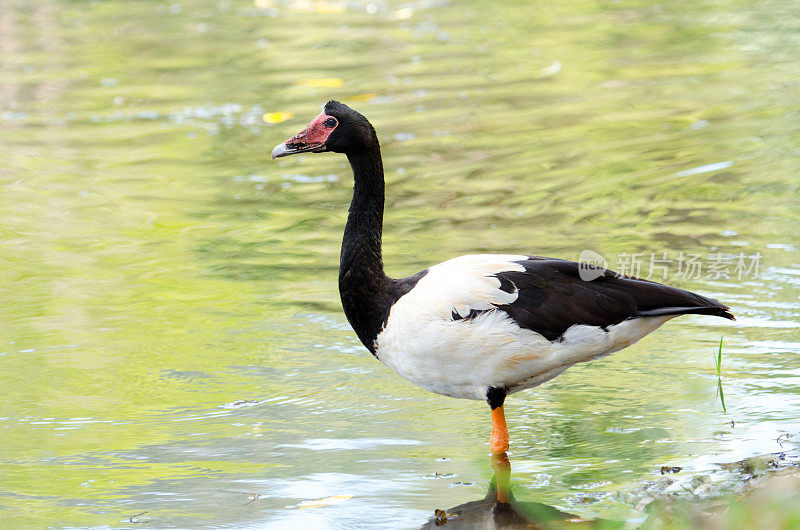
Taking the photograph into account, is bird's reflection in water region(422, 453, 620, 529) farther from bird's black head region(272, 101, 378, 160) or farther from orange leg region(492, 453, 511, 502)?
bird's black head region(272, 101, 378, 160)

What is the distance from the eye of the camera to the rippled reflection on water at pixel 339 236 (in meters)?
5.91

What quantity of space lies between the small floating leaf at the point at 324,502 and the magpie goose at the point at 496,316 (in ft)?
2.58

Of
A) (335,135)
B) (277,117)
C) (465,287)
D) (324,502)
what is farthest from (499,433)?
(277,117)

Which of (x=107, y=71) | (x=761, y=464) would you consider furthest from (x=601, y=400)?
(x=107, y=71)

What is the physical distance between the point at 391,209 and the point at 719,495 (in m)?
6.04

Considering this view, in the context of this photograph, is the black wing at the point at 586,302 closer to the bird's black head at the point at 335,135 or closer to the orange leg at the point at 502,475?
the orange leg at the point at 502,475

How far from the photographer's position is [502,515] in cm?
540

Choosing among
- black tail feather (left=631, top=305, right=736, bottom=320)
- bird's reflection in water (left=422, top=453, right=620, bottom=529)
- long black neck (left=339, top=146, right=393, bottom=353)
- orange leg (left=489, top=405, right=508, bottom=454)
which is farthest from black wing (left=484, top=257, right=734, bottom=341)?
bird's reflection in water (left=422, top=453, right=620, bottom=529)

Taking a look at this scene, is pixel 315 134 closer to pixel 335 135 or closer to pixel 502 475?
pixel 335 135

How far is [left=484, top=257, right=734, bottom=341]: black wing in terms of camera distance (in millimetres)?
5766

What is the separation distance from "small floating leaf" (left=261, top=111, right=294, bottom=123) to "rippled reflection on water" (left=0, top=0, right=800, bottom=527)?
0.20 feet

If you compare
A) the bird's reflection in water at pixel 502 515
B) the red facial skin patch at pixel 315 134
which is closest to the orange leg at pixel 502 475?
the bird's reflection in water at pixel 502 515

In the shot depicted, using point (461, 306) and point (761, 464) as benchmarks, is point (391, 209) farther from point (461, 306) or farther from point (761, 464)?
point (761, 464)

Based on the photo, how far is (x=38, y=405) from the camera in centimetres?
696
